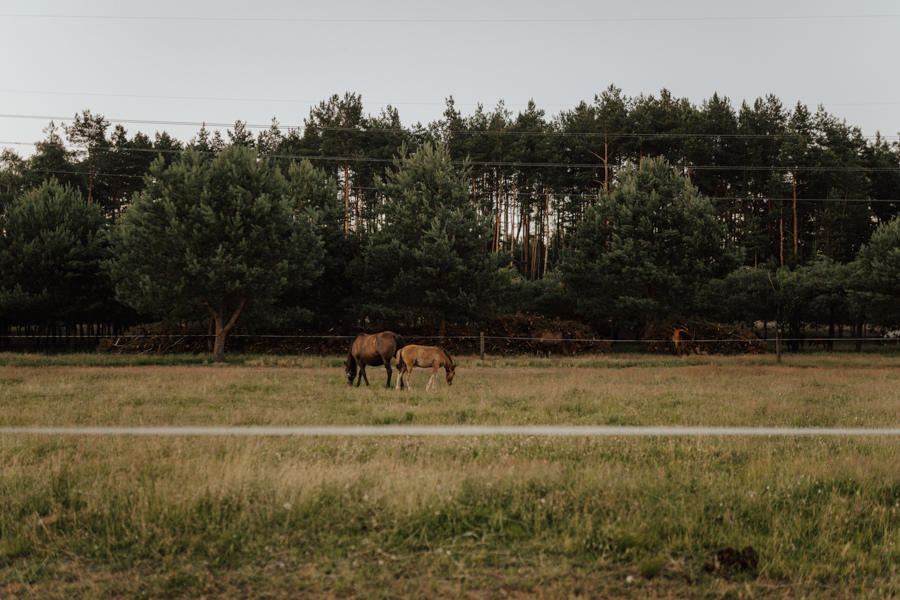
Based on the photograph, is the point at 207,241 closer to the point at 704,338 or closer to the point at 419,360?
the point at 419,360

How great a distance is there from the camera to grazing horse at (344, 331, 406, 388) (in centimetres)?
1670

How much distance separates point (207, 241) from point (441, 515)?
25313 millimetres

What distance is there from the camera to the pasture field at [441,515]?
450 centimetres

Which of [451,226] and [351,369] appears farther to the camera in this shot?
[451,226]

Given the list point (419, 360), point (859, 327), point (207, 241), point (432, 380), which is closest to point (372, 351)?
point (419, 360)

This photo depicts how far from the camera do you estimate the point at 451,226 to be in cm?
3284

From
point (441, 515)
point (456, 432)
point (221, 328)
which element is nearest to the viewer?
point (441, 515)

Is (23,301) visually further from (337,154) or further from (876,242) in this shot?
(876,242)

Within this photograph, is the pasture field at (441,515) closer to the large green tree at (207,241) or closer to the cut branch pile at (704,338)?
the large green tree at (207,241)

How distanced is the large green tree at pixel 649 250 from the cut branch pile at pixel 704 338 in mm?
1053

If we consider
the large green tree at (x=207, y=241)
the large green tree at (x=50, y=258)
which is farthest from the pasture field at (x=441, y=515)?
the large green tree at (x=50, y=258)

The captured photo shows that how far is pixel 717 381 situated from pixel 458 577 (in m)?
16.1

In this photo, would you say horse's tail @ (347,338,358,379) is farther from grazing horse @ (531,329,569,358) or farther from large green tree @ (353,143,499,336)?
grazing horse @ (531,329,569,358)

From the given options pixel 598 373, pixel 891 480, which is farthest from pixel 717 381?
pixel 891 480
